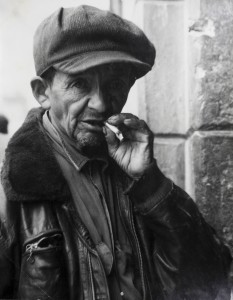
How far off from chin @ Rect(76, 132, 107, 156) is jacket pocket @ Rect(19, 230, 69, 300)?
270mm

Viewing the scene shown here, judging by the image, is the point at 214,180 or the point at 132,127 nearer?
the point at 132,127

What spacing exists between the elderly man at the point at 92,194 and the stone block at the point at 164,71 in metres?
0.25

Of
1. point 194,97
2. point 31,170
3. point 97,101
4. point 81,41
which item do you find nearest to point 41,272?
point 31,170

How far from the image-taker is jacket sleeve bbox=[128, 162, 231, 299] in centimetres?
160

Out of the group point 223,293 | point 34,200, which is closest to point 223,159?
point 223,293

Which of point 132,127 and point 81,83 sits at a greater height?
point 81,83

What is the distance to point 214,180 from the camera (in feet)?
6.21

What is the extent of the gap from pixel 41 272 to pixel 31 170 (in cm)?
27

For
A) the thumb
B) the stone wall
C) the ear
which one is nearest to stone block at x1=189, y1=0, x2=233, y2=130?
the stone wall

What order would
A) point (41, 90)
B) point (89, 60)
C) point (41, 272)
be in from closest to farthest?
point (41, 272)
point (89, 60)
point (41, 90)

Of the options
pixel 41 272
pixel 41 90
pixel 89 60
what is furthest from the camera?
pixel 41 90

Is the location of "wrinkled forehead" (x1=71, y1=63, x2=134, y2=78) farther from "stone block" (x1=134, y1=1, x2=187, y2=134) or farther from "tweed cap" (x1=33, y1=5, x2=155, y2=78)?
"stone block" (x1=134, y1=1, x2=187, y2=134)

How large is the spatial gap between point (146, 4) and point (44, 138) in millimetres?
651

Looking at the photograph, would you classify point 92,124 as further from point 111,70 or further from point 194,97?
point 194,97
